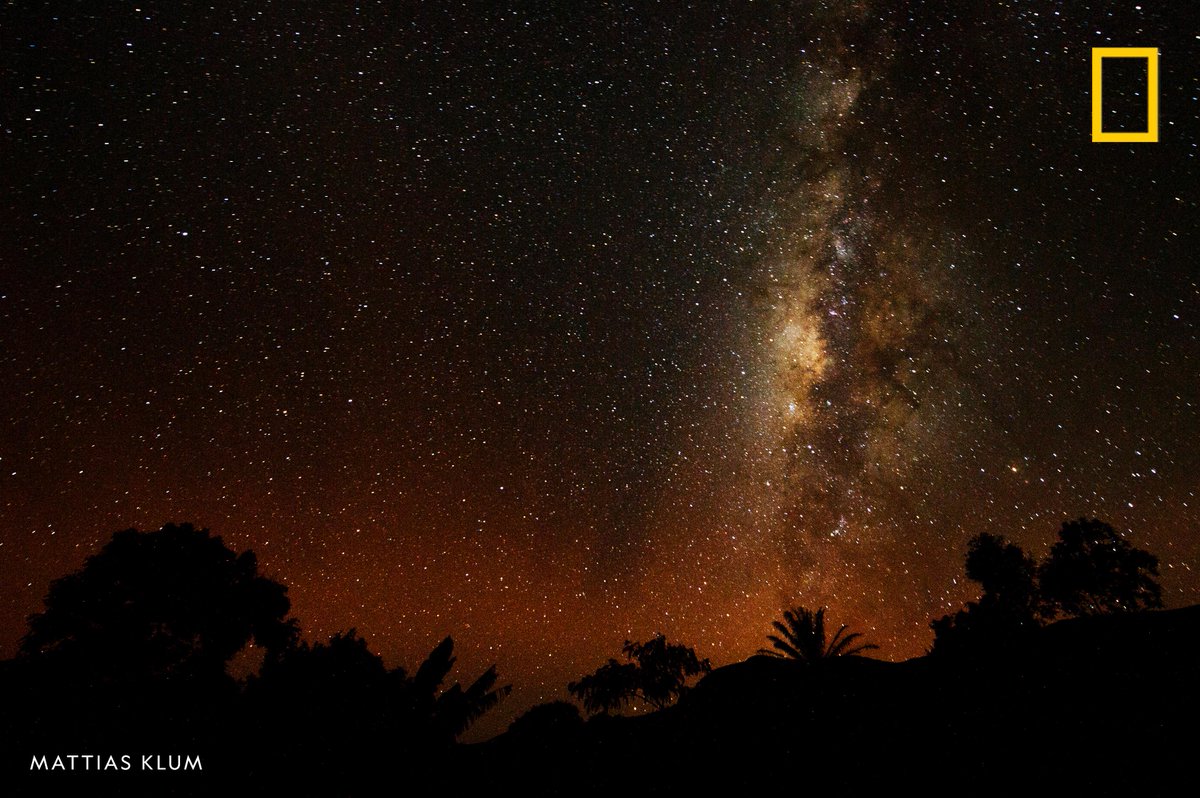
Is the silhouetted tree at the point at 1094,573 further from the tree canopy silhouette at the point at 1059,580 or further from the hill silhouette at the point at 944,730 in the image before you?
the hill silhouette at the point at 944,730

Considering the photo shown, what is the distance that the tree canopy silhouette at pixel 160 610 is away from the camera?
18.8 m

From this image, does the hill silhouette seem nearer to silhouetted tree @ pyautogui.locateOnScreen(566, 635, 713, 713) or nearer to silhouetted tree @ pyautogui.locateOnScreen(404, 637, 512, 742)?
silhouetted tree @ pyautogui.locateOnScreen(404, 637, 512, 742)

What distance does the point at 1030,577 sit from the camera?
29703 mm

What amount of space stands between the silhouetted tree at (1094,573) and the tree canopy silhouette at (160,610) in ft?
102

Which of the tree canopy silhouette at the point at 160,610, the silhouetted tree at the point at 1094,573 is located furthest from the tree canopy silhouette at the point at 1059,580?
the tree canopy silhouette at the point at 160,610

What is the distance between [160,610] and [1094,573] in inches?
1377

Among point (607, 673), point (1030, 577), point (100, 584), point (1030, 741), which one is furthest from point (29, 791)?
point (1030, 577)

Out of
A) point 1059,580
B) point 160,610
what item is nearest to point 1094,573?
point 1059,580

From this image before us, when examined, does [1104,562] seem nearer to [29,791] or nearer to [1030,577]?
[1030,577]

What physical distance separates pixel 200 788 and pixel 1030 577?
105 ft

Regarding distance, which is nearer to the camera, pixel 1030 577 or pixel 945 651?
pixel 945 651

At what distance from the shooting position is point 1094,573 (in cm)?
2764

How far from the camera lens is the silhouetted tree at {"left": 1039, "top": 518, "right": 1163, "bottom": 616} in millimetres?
26797

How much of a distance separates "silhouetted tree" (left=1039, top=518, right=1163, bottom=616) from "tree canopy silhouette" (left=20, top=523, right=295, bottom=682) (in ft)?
102
